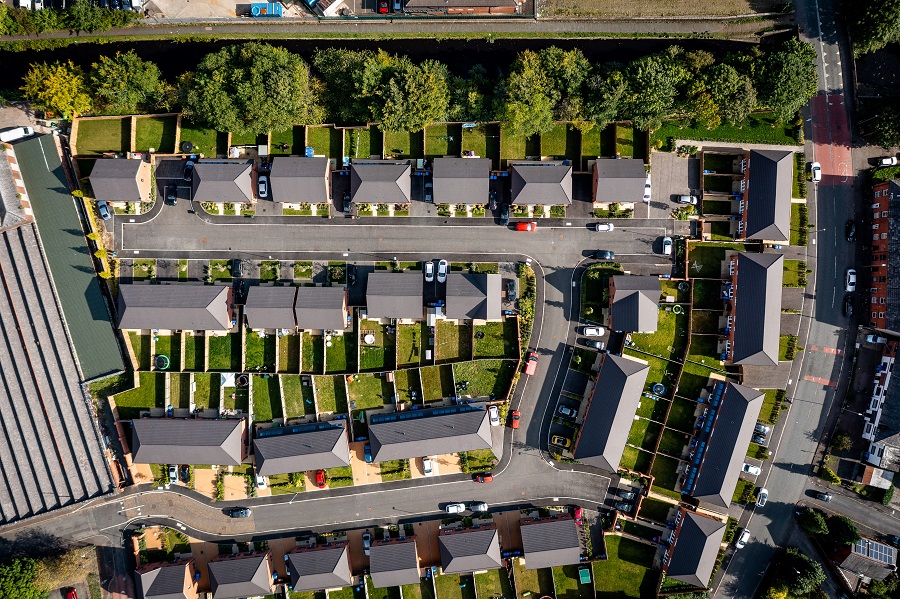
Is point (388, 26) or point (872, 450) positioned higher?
point (388, 26)

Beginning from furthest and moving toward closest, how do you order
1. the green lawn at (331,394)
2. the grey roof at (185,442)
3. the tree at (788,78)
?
the green lawn at (331,394), the grey roof at (185,442), the tree at (788,78)

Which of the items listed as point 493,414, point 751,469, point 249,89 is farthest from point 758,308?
point 249,89

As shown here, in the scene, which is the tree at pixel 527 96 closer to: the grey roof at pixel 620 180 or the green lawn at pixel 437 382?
the grey roof at pixel 620 180

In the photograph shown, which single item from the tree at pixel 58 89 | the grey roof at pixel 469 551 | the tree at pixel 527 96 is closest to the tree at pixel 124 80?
the tree at pixel 58 89

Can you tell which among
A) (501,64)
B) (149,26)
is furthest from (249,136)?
(501,64)

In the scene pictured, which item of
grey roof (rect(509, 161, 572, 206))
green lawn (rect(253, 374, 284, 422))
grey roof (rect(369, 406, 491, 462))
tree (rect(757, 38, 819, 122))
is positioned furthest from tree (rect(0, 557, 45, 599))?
tree (rect(757, 38, 819, 122))

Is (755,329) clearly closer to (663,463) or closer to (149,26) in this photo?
(663,463)

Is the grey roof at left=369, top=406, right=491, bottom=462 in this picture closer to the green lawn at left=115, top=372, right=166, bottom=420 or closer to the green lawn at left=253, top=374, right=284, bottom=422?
the green lawn at left=253, top=374, right=284, bottom=422
